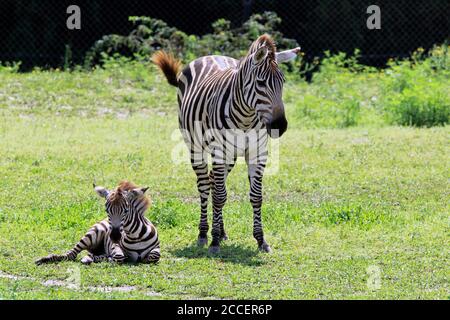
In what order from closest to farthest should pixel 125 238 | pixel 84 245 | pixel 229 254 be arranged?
pixel 125 238
pixel 84 245
pixel 229 254

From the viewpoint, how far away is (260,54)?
347 inches

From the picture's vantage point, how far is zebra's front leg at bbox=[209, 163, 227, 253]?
374 inches

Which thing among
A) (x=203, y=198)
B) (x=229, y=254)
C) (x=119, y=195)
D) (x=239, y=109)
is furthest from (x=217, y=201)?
(x=119, y=195)

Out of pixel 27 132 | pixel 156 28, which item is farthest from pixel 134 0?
pixel 27 132

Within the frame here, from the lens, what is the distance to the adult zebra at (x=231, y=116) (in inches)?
344

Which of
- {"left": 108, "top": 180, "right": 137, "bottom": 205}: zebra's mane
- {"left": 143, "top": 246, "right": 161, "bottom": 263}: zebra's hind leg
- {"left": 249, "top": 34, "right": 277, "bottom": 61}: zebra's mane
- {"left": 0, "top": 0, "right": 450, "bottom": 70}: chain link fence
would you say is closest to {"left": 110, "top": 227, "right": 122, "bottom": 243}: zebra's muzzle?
{"left": 108, "top": 180, "right": 137, "bottom": 205}: zebra's mane

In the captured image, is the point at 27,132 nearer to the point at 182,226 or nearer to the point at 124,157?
the point at 124,157

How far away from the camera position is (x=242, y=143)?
931 centimetres

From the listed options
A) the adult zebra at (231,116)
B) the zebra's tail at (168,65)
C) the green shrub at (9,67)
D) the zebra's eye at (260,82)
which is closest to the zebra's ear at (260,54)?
the adult zebra at (231,116)

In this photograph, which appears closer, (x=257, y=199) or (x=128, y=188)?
(x=128, y=188)

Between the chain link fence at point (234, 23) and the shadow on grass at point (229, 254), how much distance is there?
1145 cm

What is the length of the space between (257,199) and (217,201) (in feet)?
1.39

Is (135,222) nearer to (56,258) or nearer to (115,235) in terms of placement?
(115,235)
